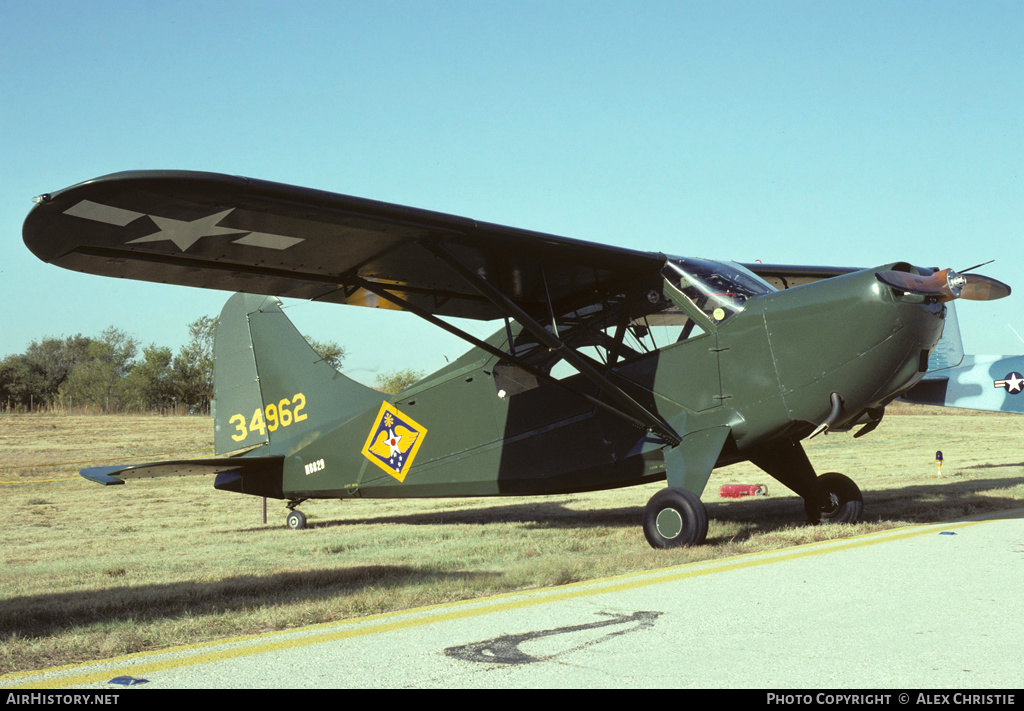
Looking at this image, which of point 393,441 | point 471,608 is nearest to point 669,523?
point 471,608

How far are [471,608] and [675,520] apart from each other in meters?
3.00

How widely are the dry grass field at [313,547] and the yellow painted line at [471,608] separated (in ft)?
0.57

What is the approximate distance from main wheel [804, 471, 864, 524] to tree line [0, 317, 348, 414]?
1726 inches

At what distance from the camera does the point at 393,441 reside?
10172 mm

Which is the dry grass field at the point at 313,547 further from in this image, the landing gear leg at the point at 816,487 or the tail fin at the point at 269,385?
the tail fin at the point at 269,385

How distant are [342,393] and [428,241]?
4.39 m

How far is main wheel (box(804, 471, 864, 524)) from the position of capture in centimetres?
843

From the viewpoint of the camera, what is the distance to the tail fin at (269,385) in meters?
11.1

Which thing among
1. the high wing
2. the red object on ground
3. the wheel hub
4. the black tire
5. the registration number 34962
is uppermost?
the high wing

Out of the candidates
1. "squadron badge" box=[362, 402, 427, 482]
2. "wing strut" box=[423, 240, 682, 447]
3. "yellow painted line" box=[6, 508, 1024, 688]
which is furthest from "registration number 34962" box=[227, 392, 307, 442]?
"yellow painted line" box=[6, 508, 1024, 688]

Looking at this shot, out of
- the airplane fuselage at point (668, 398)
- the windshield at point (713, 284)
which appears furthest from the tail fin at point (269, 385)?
the windshield at point (713, 284)

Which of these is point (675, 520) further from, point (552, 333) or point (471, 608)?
point (471, 608)

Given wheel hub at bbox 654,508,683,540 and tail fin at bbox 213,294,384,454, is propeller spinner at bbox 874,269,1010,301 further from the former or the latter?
tail fin at bbox 213,294,384,454
